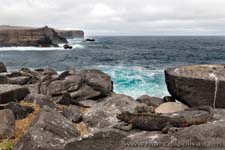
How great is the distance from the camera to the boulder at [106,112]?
31.6 feet

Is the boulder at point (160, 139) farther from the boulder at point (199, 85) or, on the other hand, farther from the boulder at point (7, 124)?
the boulder at point (199, 85)

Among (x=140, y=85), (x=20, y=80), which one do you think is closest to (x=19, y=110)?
(x=20, y=80)

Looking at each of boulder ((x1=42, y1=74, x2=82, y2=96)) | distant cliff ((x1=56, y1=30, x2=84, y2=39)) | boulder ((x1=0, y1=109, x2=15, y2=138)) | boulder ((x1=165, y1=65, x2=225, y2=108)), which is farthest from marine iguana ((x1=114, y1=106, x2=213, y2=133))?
distant cliff ((x1=56, y1=30, x2=84, y2=39))

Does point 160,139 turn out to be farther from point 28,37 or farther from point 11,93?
point 28,37

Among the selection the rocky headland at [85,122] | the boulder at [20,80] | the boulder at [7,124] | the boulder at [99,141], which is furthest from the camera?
the boulder at [20,80]

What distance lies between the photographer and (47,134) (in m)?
6.97

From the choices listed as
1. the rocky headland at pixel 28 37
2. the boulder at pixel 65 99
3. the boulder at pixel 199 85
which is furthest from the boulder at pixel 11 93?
the rocky headland at pixel 28 37

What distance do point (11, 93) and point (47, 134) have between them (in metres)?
5.39

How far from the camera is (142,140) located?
5.92 m

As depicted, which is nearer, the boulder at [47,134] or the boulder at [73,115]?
the boulder at [47,134]

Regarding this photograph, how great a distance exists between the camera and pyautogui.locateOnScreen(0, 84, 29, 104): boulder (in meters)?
11.4

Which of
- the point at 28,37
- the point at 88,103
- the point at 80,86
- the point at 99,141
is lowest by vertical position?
the point at 28,37

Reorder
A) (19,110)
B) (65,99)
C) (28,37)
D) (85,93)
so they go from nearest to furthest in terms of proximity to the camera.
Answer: (19,110), (65,99), (85,93), (28,37)

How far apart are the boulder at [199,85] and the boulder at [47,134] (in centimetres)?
562
